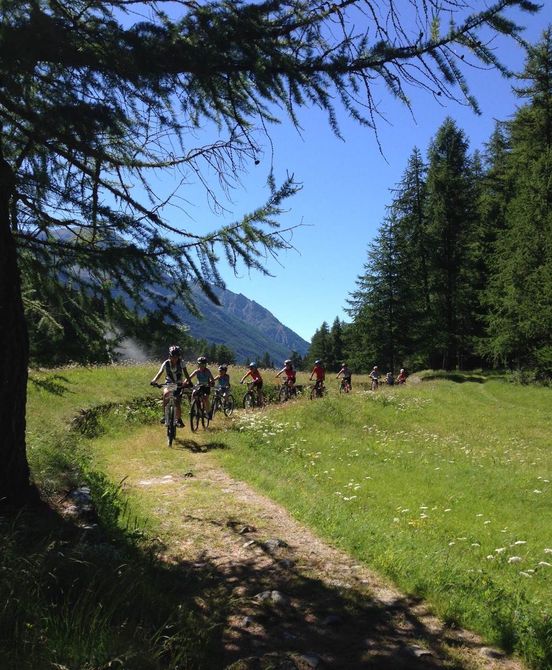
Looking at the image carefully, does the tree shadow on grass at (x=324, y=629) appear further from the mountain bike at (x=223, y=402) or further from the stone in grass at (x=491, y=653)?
the mountain bike at (x=223, y=402)

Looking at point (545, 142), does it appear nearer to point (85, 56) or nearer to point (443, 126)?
point (443, 126)

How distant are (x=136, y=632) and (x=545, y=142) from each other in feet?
A: 137

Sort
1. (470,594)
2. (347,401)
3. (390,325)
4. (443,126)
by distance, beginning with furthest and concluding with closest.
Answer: (443,126), (390,325), (347,401), (470,594)

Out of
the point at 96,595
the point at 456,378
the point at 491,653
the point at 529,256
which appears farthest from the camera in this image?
the point at 456,378

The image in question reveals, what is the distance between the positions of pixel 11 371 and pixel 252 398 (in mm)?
17664

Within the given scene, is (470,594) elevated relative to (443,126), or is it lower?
lower

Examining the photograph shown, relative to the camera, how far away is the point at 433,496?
9227 mm

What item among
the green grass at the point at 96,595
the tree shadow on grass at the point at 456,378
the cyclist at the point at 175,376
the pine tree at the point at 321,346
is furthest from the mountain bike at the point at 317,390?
the pine tree at the point at 321,346

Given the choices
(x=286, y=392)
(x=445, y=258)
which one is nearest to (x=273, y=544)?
(x=286, y=392)

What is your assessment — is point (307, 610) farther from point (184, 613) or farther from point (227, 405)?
point (227, 405)

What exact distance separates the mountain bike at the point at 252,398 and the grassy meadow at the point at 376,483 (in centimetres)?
272

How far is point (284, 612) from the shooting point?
476 centimetres

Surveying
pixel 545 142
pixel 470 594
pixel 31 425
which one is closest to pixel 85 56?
pixel 470 594

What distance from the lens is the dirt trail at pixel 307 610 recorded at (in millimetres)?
4004
